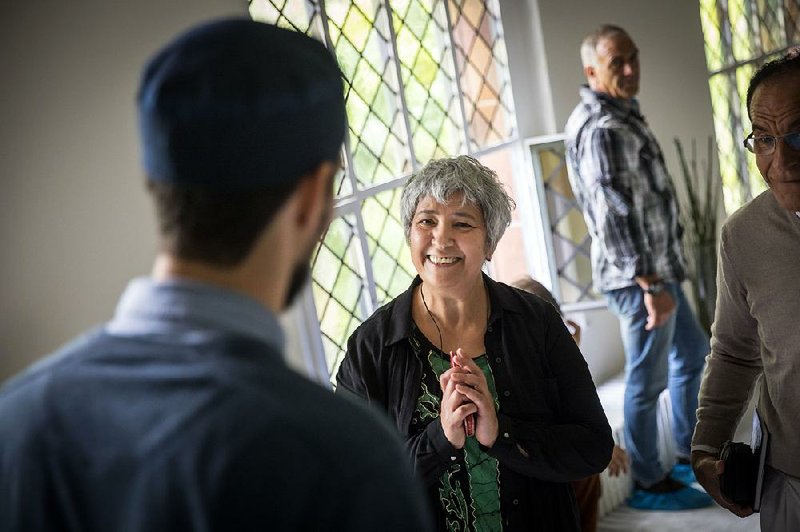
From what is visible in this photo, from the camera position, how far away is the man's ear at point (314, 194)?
87 centimetres

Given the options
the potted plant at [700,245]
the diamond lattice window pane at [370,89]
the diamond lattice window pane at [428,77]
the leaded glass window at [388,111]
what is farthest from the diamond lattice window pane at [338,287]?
the potted plant at [700,245]

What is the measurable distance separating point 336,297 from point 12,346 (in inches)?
71.1

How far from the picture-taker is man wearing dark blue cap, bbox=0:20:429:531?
2.44 feet

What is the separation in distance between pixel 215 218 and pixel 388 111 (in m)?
3.60

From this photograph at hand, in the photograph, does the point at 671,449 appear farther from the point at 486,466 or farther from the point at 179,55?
the point at 179,55

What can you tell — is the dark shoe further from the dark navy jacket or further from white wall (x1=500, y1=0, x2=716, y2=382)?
the dark navy jacket

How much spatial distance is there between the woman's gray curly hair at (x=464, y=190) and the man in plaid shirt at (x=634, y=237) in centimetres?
170

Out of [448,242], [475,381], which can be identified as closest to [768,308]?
[475,381]

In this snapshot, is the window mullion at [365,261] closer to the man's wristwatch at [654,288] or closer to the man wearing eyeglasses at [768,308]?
the man's wristwatch at [654,288]

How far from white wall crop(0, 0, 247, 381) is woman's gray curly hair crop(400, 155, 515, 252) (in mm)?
706

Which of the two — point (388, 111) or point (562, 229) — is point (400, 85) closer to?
point (388, 111)

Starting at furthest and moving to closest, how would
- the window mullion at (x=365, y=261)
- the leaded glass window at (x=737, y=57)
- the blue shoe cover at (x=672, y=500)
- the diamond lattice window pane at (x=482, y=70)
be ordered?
the leaded glass window at (x=737, y=57), the diamond lattice window pane at (x=482, y=70), the blue shoe cover at (x=672, y=500), the window mullion at (x=365, y=261)

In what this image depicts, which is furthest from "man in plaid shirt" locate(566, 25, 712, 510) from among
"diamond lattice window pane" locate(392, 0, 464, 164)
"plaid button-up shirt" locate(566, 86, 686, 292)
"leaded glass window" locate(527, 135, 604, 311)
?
"diamond lattice window pane" locate(392, 0, 464, 164)

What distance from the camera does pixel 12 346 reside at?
7.34 feet
